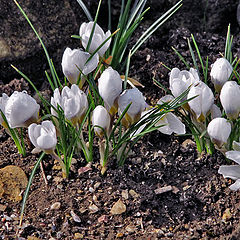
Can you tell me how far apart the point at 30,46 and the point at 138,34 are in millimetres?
616

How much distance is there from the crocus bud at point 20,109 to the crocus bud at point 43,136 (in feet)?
0.21

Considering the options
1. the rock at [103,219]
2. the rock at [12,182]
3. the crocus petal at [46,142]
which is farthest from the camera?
the rock at [12,182]

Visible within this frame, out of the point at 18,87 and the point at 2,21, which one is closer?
the point at 18,87

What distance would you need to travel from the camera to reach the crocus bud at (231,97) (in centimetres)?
170

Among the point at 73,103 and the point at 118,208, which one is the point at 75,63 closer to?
the point at 73,103

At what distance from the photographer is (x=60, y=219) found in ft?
5.66

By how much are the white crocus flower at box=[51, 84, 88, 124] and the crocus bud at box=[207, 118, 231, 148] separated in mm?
491

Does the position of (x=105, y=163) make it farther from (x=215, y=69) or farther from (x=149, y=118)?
(x=215, y=69)

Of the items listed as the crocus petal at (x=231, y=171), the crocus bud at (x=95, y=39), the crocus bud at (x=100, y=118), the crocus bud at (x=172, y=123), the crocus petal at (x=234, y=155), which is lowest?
the crocus petal at (x=231, y=171)

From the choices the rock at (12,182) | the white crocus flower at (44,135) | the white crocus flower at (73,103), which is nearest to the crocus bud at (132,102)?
the white crocus flower at (73,103)

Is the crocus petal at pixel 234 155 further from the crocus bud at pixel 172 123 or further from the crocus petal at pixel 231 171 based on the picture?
the crocus bud at pixel 172 123

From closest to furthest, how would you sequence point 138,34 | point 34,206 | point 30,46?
point 34,206 < point 30,46 < point 138,34

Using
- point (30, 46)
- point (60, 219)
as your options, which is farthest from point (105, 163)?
point (30, 46)

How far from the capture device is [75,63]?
1.79m
